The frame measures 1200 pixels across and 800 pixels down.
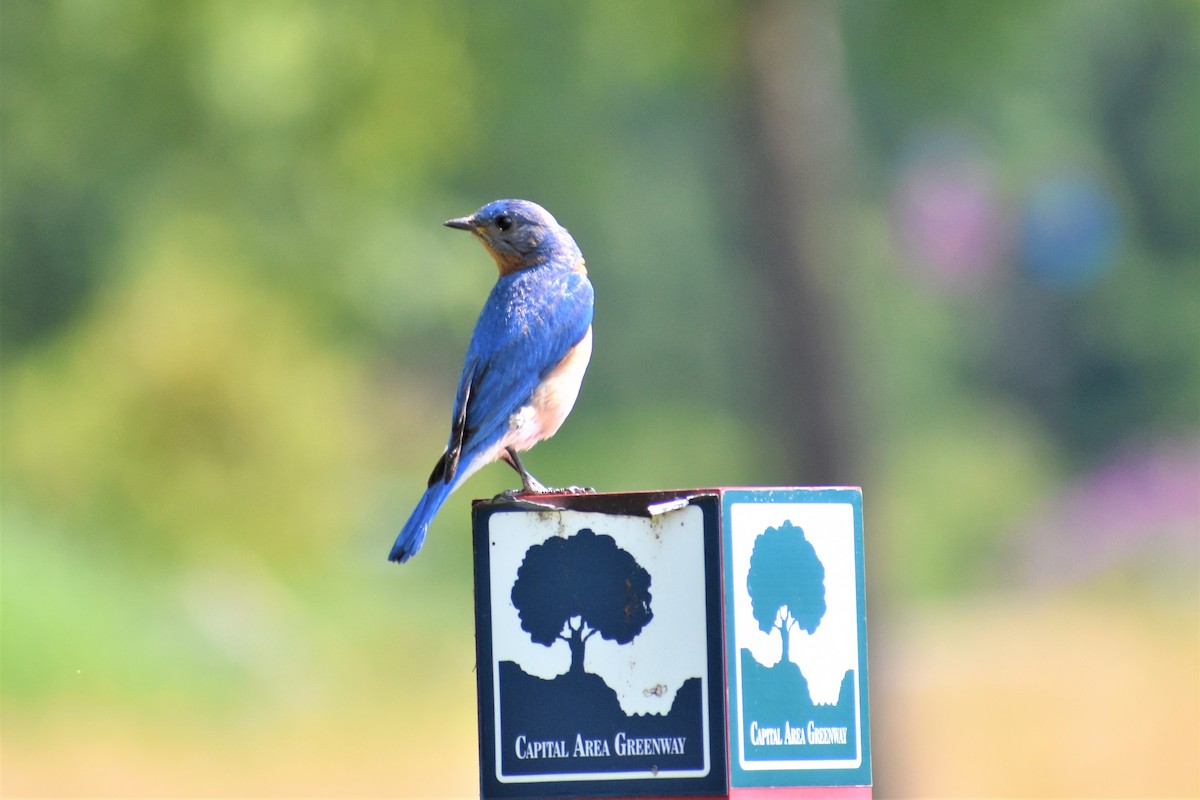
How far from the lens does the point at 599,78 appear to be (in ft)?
31.3

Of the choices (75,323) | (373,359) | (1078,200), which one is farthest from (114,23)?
(1078,200)

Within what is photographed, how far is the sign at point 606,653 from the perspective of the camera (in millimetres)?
2727

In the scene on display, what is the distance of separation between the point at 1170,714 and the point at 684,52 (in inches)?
184

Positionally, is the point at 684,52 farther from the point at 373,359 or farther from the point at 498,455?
the point at 373,359

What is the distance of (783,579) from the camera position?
2.77m

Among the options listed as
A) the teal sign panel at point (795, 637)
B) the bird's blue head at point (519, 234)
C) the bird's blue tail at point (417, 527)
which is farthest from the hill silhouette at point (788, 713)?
the bird's blue head at point (519, 234)

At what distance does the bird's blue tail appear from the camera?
316 cm

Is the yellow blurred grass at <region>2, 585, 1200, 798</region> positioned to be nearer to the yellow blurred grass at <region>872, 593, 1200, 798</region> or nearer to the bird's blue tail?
the yellow blurred grass at <region>872, 593, 1200, 798</region>

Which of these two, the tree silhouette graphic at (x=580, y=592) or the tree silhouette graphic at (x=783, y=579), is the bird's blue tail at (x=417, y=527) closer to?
the tree silhouette graphic at (x=580, y=592)

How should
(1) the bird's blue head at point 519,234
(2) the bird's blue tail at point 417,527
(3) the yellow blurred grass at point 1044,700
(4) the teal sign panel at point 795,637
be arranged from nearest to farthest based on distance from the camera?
(4) the teal sign panel at point 795,637
(2) the bird's blue tail at point 417,527
(1) the bird's blue head at point 519,234
(3) the yellow blurred grass at point 1044,700

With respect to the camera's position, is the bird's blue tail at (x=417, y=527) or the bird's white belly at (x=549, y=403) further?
the bird's white belly at (x=549, y=403)

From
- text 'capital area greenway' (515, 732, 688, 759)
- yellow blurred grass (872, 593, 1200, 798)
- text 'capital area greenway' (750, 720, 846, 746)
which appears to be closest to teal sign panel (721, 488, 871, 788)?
text 'capital area greenway' (750, 720, 846, 746)

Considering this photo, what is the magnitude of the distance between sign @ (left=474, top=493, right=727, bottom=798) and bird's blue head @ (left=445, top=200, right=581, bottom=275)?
1.60 meters

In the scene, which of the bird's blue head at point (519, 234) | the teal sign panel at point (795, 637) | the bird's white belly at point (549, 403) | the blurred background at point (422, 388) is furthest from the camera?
the blurred background at point (422, 388)
